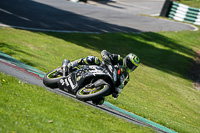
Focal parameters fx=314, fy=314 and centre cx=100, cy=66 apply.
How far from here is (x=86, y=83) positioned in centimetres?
911

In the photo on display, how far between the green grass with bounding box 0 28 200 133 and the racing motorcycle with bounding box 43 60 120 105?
266cm

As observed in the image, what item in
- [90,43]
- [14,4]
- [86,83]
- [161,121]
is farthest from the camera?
[14,4]

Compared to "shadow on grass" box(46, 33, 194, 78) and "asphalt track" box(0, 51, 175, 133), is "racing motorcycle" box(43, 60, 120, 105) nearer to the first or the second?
"asphalt track" box(0, 51, 175, 133)

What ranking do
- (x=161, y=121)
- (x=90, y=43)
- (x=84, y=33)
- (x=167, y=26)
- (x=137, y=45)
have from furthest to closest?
1. (x=167, y=26)
2. (x=137, y=45)
3. (x=84, y=33)
4. (x=90, y=43)
5. (x=161, y=121)

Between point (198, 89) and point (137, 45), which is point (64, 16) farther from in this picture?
point (198, 89)

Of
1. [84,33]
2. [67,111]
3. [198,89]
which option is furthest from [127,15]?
[67,111]

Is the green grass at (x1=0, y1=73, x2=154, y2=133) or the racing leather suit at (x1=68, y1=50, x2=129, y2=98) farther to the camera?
the racing leather suit at (x1=68, y1=50, x2=129, y2=98)

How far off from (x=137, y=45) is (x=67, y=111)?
19.3 m

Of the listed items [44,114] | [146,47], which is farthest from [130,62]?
[146,47]

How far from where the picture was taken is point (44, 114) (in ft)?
22.7

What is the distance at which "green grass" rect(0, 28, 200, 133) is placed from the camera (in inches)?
518

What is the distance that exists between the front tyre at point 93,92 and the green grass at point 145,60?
9.66ft

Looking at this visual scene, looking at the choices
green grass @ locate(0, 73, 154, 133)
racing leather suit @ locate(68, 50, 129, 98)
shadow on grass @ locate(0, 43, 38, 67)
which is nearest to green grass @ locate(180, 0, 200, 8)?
shadow on grass @ locate(0, 43, 38, 67)

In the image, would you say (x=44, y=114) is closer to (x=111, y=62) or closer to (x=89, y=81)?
(x=89, y=81)
